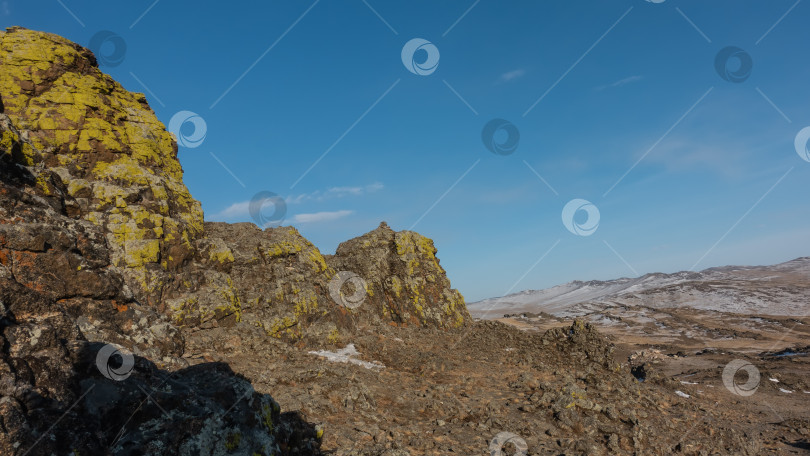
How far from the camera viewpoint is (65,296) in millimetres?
12266

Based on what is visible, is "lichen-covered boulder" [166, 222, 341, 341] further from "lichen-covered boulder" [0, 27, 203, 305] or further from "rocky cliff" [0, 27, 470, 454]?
"lichen-covered boulder" [0, 27, 203, 305]

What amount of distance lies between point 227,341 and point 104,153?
547 inches

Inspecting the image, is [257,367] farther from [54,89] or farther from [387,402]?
[54,89]

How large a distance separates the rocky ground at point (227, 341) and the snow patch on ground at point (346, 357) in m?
0.17

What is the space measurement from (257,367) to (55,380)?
1134cm

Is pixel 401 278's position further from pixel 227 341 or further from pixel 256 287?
pixel 227 341

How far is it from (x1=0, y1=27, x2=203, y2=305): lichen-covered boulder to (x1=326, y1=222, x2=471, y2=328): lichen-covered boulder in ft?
44.0

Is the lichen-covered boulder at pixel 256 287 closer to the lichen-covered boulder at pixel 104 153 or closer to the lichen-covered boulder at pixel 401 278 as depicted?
the lichen-covered boulder at pixel 104 153

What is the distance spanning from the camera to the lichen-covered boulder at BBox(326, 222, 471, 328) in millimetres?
33125

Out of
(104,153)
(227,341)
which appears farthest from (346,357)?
(104,153)

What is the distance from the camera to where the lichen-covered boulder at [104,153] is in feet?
67.5

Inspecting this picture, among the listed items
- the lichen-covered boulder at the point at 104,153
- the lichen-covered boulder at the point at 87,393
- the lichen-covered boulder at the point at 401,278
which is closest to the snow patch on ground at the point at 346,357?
the lichen-covered boulder at the point at 401,278

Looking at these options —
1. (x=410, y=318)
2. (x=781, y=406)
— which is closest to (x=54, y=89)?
(x=410, y=318)

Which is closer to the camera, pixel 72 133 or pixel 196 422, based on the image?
pixel 196 422
